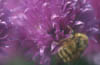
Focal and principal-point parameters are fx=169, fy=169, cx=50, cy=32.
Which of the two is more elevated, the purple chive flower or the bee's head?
the purple chive flower

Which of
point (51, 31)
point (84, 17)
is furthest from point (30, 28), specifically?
point (84, 17)

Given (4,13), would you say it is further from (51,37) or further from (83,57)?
(83,57)

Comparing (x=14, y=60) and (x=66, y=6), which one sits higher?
(x=66, y=6)

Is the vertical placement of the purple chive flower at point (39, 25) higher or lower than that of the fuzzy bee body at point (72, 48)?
higher
